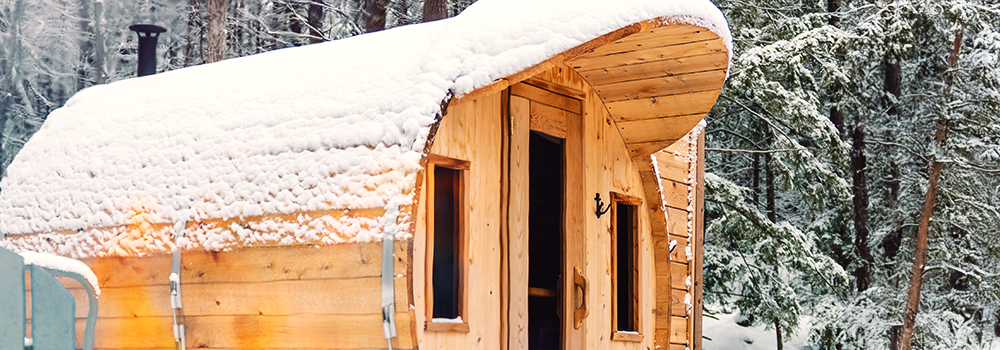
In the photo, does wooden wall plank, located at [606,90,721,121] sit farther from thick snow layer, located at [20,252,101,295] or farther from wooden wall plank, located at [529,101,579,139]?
thick snow layer, located at [20,252,101,295]

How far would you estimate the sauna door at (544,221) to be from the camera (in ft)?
15.4

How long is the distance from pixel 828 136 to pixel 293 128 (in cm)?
1003

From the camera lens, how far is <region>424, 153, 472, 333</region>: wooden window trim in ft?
13.0

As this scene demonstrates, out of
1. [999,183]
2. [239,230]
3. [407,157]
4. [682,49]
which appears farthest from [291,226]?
[999,183]

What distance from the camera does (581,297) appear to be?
5.14 meters

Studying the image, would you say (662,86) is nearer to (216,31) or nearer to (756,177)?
(216,31)

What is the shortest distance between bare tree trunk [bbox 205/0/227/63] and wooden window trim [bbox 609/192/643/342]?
646 centimetres

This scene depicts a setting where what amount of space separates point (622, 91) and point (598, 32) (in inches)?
62.2

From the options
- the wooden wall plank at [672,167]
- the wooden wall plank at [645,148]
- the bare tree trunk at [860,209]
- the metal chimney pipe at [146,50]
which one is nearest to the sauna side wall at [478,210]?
the wooden wall plank at [645,148]

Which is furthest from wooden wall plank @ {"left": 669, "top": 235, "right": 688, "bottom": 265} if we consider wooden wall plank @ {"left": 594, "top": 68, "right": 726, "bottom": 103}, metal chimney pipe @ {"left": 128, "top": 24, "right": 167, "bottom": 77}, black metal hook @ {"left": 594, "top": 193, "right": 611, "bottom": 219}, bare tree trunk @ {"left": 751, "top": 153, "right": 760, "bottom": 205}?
bare tree trunk @ {"left": 751, "top": 153, "right": 760, "bottom": 205}

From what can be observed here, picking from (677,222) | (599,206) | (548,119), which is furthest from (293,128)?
(677,222)

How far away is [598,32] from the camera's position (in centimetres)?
393

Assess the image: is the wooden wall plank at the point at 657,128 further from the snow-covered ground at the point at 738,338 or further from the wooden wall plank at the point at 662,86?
the snow-covered ground at the point at 738,338

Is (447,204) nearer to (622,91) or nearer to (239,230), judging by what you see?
(239,230)
